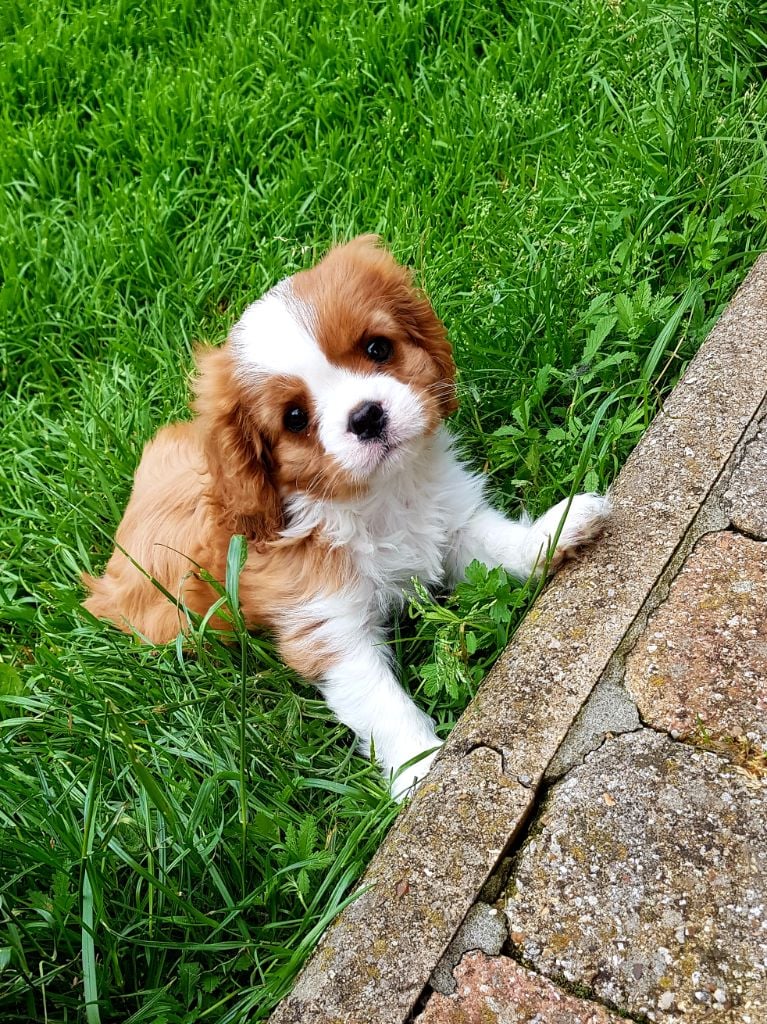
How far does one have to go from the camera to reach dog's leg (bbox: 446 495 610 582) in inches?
88.4

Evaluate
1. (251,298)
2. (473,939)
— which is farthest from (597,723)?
(251,298)

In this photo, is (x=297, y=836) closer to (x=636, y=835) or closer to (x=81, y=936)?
(x=81, y=936)

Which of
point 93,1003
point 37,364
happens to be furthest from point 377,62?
point 93,1003

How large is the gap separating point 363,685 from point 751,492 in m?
1.05

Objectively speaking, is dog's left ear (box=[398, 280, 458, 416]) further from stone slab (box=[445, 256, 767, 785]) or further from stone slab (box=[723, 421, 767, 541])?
stone slab (box=[723, 421, 767, 541])

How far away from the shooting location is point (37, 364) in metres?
3.90

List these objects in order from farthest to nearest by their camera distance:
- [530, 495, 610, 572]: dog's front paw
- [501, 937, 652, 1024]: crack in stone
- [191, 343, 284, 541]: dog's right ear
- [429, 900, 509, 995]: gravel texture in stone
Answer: [191, 343, 284, 541]: dog's right ear, [530, 495, 610, 572]: dog's front paw, [429, 900, 509, 995]: gravel texture in stone, [501, 937, 652, 1024]: crack in stone

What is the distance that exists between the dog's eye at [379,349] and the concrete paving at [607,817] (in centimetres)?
69

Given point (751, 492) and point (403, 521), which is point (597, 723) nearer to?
point (751, 492)

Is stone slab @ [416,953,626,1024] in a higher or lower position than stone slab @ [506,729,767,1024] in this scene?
lower

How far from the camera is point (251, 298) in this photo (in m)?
3.67

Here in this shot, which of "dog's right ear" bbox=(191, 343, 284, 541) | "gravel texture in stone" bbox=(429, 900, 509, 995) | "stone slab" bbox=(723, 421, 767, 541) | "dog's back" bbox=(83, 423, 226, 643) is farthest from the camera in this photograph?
"dog's back" bbox=(83, 423, 226, 643)

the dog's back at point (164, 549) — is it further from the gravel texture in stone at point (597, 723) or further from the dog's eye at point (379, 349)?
the gravel texture in stone at point (597, 723)

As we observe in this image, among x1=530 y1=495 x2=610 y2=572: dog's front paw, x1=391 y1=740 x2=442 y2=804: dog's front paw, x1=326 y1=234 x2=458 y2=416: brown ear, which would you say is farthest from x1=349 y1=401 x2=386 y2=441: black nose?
x1=391 y1=740 x2=442 y2=804: dog's front paw
